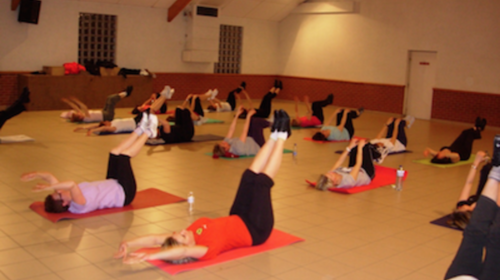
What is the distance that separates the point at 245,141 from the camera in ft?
26.5

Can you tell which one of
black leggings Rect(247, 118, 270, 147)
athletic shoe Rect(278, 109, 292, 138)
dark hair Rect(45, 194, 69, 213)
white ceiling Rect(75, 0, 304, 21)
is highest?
white ceiling Rect(75, 0, 304, 21)

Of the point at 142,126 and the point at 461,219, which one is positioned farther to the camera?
the point at 142,126

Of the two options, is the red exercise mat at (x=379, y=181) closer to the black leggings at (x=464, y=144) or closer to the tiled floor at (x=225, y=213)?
the tiled floor at (x=225, y=213)

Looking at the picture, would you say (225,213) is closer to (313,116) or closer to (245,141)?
(245,141)

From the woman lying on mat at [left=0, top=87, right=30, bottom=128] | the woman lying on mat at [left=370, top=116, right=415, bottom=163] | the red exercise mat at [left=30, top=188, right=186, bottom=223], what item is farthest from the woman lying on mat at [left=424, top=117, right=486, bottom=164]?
the woman lying on mat at [left=0, top=87, right=30, bottom=128]

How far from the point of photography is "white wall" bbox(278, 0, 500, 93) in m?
12.8

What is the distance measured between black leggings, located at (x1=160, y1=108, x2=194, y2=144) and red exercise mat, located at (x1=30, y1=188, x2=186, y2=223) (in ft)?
10.2

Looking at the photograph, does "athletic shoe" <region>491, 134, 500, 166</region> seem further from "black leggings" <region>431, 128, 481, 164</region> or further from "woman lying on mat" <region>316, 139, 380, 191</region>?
"black leggings" <region>431, 128, 481, 164</region>

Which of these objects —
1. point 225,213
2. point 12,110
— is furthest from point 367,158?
point 12,110

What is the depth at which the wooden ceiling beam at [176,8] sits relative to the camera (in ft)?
47.1

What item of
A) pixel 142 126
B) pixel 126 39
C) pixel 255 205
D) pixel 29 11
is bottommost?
pixel 255 205

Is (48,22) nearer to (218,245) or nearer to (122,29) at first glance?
(122,29)

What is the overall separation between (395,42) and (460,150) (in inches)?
274

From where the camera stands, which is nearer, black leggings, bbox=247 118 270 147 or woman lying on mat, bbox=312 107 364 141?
black leggings, bbox=247 118 270 147
